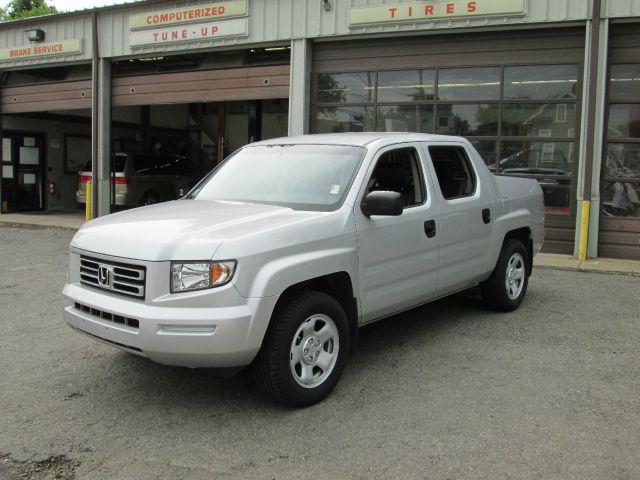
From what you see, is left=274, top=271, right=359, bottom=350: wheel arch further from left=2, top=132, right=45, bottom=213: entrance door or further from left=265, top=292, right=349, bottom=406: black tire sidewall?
left=2, top=132, right=45, bottom=213: entrance door

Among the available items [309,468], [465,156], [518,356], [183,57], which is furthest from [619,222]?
[183,57]

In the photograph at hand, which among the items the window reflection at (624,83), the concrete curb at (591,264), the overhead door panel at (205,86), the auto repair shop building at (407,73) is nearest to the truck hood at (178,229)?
the concrete curb at (591,264)

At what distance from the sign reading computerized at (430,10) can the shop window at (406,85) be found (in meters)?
1.00

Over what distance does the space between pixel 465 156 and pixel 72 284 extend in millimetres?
3684

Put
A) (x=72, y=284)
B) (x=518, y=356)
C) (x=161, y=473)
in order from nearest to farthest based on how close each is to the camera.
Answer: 1. (x=161, y=473)
2. (x=72, y=284)
3. (x=518, y=356)

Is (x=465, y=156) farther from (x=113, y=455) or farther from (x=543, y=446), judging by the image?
(x=113, y=455)

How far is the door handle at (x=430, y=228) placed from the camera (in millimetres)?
4871

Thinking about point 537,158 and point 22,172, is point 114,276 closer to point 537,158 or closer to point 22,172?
point 537,158

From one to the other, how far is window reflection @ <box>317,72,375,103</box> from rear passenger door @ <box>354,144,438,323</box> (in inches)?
283

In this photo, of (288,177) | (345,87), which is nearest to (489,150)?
(345,87)

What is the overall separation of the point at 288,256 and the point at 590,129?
7.90m

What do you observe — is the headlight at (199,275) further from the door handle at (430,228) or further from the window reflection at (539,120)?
the window reflection at (539,120)

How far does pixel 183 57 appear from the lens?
1412 cm

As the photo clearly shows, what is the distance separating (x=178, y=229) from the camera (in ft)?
12.3
